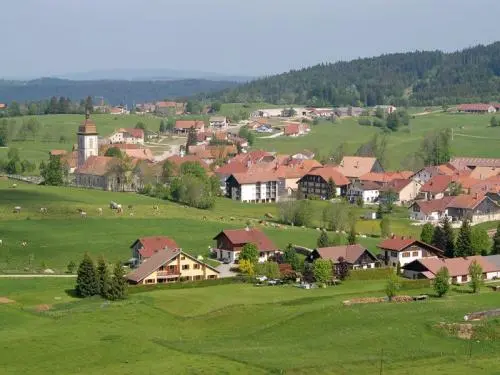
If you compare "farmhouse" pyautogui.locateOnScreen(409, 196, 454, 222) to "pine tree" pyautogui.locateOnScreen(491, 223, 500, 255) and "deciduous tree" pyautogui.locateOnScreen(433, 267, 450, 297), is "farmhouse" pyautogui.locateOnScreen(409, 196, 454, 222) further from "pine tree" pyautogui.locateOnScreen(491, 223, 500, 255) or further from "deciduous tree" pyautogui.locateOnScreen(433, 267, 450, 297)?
"deciduous tree" pyautogui.locateOnScreen(433, 267, 450, 297)

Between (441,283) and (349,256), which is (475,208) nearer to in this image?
(349,256)

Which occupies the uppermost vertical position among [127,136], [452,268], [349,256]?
[127,136]

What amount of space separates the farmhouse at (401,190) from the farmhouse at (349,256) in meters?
36.9

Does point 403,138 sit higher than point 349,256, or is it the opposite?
point 403,138

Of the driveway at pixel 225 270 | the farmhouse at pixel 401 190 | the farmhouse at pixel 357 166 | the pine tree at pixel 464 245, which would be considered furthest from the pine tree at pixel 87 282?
the farmhouse at pixel 357 166

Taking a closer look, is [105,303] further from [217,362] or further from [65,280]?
[217,362]

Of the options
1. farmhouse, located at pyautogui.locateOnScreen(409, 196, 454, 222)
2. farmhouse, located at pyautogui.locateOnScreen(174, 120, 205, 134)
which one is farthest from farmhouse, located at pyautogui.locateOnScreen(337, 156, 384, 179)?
farmhouse, located at pyautogui.locateOnScreen(174, 120, 205, 134)

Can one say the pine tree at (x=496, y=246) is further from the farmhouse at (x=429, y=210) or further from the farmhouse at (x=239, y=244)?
the farmhouse at (x=429, y=210)

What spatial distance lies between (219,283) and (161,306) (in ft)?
22.9

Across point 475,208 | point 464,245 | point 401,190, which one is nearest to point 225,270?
point 464,245

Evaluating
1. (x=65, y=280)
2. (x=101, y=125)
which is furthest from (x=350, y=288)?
(x=101, y=125)

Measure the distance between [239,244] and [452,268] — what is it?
12.5m

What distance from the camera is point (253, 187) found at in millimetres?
96750

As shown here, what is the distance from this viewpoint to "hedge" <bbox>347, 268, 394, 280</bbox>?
5525 centimetres
